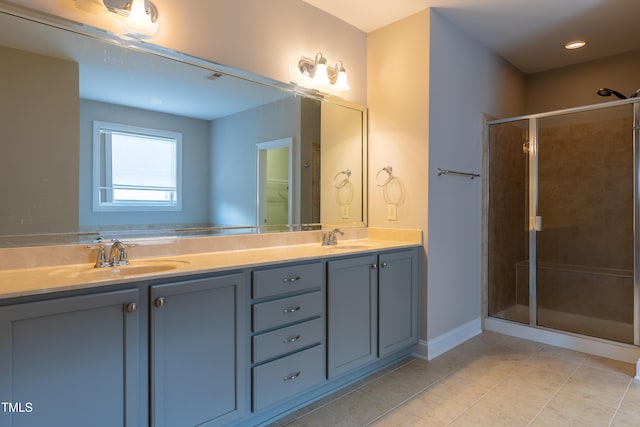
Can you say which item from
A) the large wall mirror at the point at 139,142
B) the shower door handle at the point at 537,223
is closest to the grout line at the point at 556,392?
the shower door handle at the point at 537,223

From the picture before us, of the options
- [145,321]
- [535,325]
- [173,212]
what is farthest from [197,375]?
[535,325]

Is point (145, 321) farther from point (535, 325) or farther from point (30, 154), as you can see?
point (535, 325)

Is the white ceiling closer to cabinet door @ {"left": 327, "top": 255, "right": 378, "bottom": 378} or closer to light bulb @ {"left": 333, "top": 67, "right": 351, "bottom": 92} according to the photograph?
light bulb @ {"left": 333, "top": 67, "right": 351, "bottom": 92}

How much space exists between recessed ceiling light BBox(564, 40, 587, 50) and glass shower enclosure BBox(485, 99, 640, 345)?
760 millimetres

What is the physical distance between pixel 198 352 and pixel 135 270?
487 millimetres

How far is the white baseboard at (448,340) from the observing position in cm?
265

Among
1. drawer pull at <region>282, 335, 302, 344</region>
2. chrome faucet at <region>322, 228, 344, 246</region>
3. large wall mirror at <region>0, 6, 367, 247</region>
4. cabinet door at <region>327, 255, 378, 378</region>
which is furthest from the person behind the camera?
chrome faucet at <region>322, 228, 344, 246</region>

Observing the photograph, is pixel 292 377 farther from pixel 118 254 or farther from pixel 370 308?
pixel 118 254

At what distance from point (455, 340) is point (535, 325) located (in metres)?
0.73

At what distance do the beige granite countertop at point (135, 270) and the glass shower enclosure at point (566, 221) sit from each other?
1.54m

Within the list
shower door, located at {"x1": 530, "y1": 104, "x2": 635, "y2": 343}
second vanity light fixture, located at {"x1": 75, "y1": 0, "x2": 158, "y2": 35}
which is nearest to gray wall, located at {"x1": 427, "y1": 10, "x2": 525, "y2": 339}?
shower door, located at {"x1": 530, "y1": 104, "x2": 635, "y2": 343}

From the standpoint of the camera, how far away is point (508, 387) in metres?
2.23

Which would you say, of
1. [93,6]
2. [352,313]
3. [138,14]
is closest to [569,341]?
[352,313]

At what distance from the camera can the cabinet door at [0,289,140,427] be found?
1118 mm
